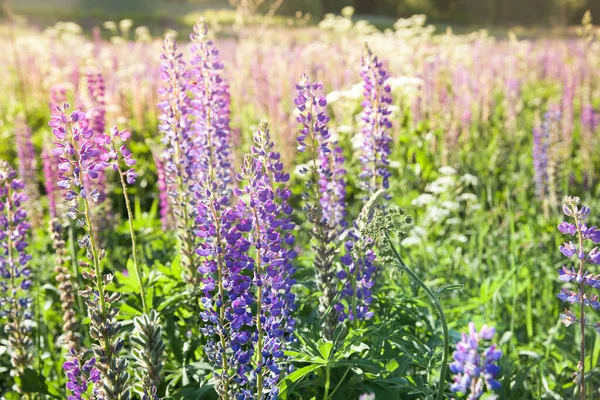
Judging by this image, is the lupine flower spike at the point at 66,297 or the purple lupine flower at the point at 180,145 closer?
the lupine flower spike at the point at 66,297

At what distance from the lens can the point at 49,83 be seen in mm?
8930

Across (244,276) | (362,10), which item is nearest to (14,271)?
(244,276)

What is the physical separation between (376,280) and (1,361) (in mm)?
2049

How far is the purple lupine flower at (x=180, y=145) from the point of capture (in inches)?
109

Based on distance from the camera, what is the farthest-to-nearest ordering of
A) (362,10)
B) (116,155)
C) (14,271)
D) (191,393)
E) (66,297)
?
(362,10) → (14,271) → (66,297) → (191,393) → (116,155)

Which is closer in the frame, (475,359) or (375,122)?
(475,359)

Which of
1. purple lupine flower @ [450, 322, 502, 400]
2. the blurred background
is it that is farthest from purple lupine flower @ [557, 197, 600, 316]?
the blurred background

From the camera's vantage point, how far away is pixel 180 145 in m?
2.90

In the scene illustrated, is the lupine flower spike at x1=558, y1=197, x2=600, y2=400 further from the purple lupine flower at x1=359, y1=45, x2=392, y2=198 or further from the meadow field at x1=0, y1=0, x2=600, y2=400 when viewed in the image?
the purple lupine flower at x1=359, y1=45, x2=392, y2=198

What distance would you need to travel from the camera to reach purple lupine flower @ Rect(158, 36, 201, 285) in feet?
9.08

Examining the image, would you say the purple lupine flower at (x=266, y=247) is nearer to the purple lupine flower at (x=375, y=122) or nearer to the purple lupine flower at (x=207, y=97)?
the purple lupine flower at (x=207, y=97)

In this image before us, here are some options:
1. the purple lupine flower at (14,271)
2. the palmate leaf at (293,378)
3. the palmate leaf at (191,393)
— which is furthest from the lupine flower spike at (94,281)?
the purple lupine flower at (14,271)

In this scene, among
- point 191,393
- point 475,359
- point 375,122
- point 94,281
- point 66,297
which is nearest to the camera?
point 475,359

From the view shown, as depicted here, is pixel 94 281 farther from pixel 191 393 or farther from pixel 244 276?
pixel 191 393
